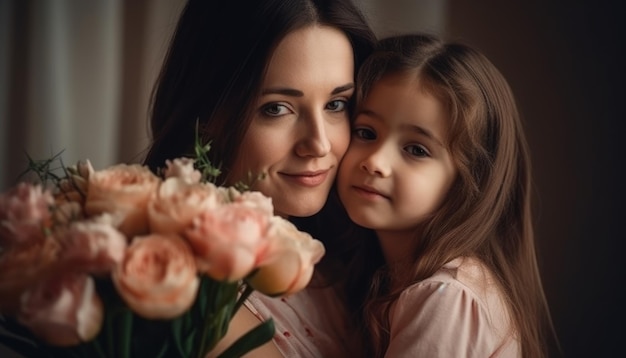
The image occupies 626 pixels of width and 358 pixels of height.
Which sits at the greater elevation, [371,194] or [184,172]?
[184,172]

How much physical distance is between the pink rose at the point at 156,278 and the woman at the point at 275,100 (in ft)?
1.44

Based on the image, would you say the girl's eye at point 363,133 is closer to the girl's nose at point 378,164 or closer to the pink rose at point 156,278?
the girl's nose at point 378,164

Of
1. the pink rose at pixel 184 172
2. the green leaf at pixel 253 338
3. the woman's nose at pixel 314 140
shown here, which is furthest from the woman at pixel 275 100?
the pink rose at pixel 184 172

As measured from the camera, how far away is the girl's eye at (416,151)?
121 centimetres

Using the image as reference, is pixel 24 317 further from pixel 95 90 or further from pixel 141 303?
pixel 95 90

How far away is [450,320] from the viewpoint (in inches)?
41.0

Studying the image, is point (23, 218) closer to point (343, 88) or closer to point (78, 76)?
point (343, 88)

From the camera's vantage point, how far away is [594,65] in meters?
1.53

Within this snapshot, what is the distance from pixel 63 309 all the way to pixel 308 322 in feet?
2.36

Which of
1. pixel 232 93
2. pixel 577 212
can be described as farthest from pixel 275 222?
pixel 577 212

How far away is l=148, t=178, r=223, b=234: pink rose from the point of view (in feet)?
2.16

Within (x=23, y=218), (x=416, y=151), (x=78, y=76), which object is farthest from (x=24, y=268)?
(x=78, y=76)

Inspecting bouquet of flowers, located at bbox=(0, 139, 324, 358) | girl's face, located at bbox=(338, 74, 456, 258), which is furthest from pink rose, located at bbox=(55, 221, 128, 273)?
girl's face, located at bbox=(338, 74, 456, 258)

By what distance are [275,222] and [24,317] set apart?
12.2 inches
